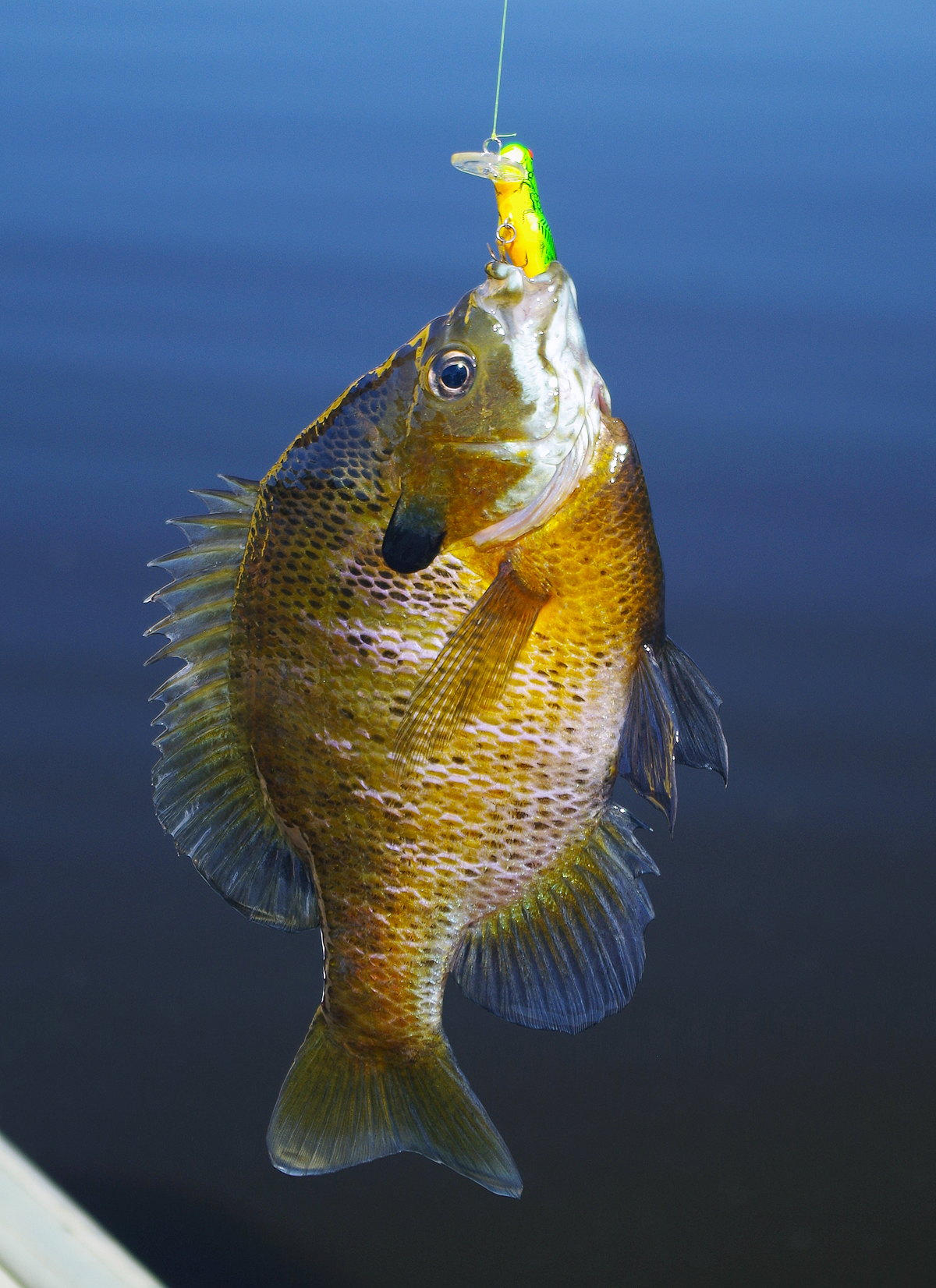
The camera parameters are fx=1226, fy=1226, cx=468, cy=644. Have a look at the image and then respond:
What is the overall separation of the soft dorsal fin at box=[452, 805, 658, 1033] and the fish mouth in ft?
0.83

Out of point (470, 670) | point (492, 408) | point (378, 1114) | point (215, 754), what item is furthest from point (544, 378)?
point (378, 1114)

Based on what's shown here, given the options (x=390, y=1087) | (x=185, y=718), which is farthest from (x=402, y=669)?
(x=390, y=1087)

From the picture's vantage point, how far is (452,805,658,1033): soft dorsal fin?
2.85ft

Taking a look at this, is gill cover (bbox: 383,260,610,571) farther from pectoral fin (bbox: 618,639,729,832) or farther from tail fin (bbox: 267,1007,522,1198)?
tail fin (bbox: 267,1007,522,1198)

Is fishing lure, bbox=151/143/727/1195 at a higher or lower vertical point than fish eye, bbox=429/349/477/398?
lower

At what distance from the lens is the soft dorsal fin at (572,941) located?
870 mm

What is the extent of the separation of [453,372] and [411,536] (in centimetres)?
10

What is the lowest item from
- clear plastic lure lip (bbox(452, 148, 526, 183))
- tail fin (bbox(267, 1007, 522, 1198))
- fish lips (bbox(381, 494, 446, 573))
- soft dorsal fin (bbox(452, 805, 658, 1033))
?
tail fin (bbox(267, 1007, 522, 1198))

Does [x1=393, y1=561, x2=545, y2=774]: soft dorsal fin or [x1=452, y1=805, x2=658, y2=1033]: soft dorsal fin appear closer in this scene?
[x1=393, y1=561, x2=545, y2=774]: soft dorsal fin

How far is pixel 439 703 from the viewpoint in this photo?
74 centimetres

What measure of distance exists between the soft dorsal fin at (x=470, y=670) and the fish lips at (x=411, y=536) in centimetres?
5

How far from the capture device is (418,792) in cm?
80

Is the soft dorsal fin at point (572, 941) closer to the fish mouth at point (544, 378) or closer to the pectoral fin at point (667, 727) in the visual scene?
the pectoral fin at point (667, 727)

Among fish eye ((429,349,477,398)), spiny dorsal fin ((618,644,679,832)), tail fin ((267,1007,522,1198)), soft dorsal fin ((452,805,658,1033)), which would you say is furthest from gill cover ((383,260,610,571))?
tail fin ((267,1007,522,1198))
